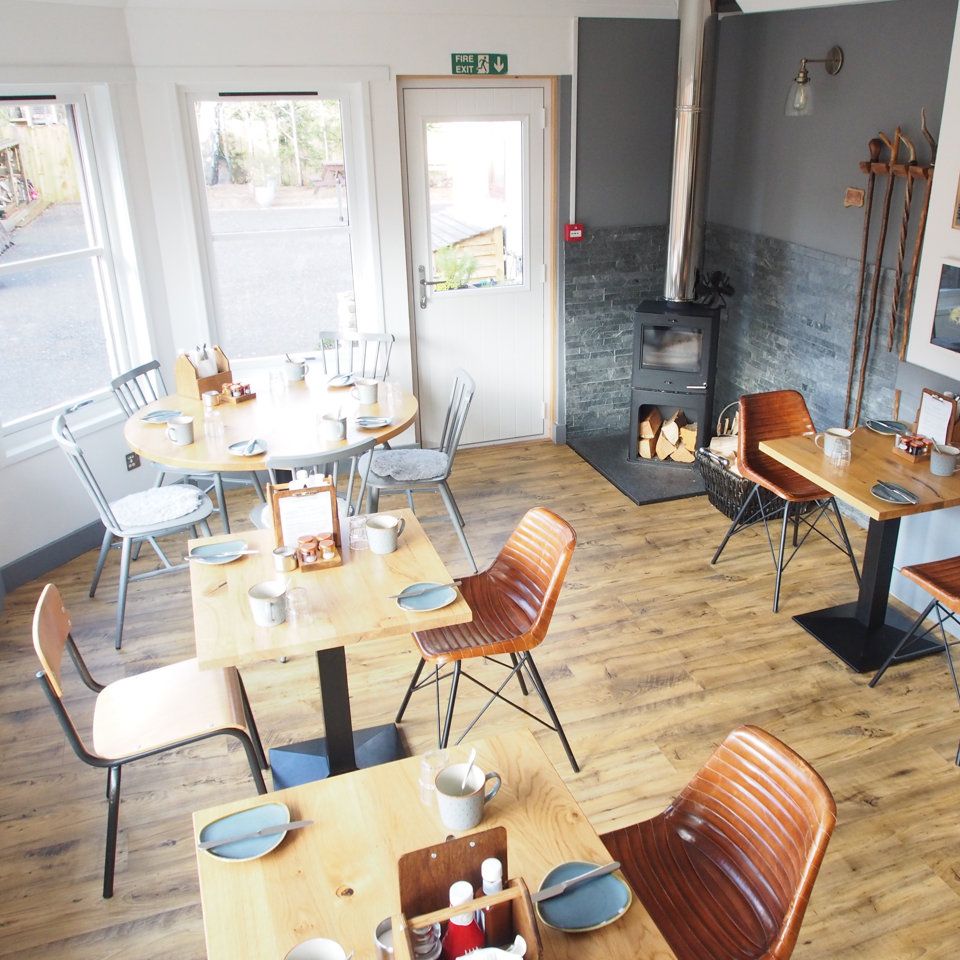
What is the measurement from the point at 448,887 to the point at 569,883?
0.33 metres

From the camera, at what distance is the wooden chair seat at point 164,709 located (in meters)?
2.81

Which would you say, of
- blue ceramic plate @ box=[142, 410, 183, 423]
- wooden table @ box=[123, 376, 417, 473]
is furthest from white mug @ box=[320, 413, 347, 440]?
blue ceramic plate @ box=[142, 410, 183, 423]

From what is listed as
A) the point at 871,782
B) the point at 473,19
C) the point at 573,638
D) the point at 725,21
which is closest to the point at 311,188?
the point at 473,19

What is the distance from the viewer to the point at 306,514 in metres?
3.06

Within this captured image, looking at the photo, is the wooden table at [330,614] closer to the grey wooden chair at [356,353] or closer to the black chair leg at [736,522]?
the black chair leg at [736,522]

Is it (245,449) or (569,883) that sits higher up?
(245,449)

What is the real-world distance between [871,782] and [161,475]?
349cm

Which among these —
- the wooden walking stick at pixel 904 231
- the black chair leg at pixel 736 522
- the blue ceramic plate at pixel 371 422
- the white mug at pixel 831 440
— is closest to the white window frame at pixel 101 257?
the blue ceramic plate at pixel 371 422

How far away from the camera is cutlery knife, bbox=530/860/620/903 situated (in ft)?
6.15

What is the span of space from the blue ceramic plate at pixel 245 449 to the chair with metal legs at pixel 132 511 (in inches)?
16.5

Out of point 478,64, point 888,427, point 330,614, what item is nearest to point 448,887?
point 330,614

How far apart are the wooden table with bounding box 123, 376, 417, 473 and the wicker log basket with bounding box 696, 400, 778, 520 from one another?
1802mm

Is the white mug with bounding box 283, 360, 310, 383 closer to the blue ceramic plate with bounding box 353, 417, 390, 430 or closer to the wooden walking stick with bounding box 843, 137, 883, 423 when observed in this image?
the blue ceramic plate with bounding box 353, 417, 390, 430

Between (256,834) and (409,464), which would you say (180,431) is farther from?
(256,834)
